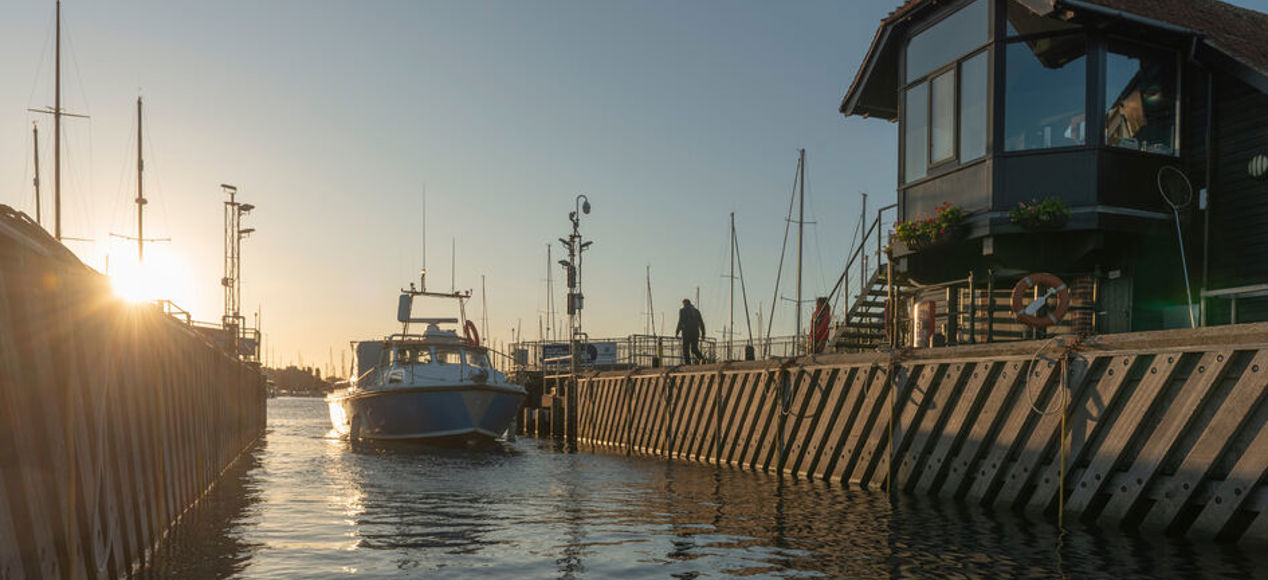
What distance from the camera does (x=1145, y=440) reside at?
32.3 ft

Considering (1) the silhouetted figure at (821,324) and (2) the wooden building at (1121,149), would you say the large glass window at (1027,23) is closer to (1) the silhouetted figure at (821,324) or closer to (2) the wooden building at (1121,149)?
(2) the wooden building at (1121,149)

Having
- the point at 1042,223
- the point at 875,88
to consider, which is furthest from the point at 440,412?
the point at 1042,223

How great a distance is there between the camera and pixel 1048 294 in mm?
13422

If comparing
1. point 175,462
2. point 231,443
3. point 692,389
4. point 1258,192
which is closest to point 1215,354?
point 1258,192

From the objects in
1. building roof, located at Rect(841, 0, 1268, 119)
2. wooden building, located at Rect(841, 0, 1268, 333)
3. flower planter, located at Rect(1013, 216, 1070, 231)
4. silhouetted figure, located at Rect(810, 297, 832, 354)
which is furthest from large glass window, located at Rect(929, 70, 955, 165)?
silhouetted figure, located at Rect(810, 297, 832, 354)

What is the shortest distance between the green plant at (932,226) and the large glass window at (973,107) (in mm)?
1002

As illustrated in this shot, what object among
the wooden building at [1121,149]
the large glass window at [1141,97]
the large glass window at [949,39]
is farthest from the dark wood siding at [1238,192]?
the large glass window at [949,39]

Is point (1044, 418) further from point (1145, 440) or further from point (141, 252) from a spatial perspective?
point (141, 252)

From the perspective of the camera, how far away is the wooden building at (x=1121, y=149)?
48.7 feet

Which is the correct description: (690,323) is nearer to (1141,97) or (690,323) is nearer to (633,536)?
(1141,97)

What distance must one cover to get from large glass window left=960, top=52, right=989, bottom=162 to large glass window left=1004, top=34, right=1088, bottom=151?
0.43 m

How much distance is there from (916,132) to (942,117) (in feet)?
2.76

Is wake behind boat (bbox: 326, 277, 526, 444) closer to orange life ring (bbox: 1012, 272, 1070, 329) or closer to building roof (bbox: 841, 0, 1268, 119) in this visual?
building roof (bbox: 841, 0, 1268, 119)

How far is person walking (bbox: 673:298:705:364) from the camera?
2583 centimetres
